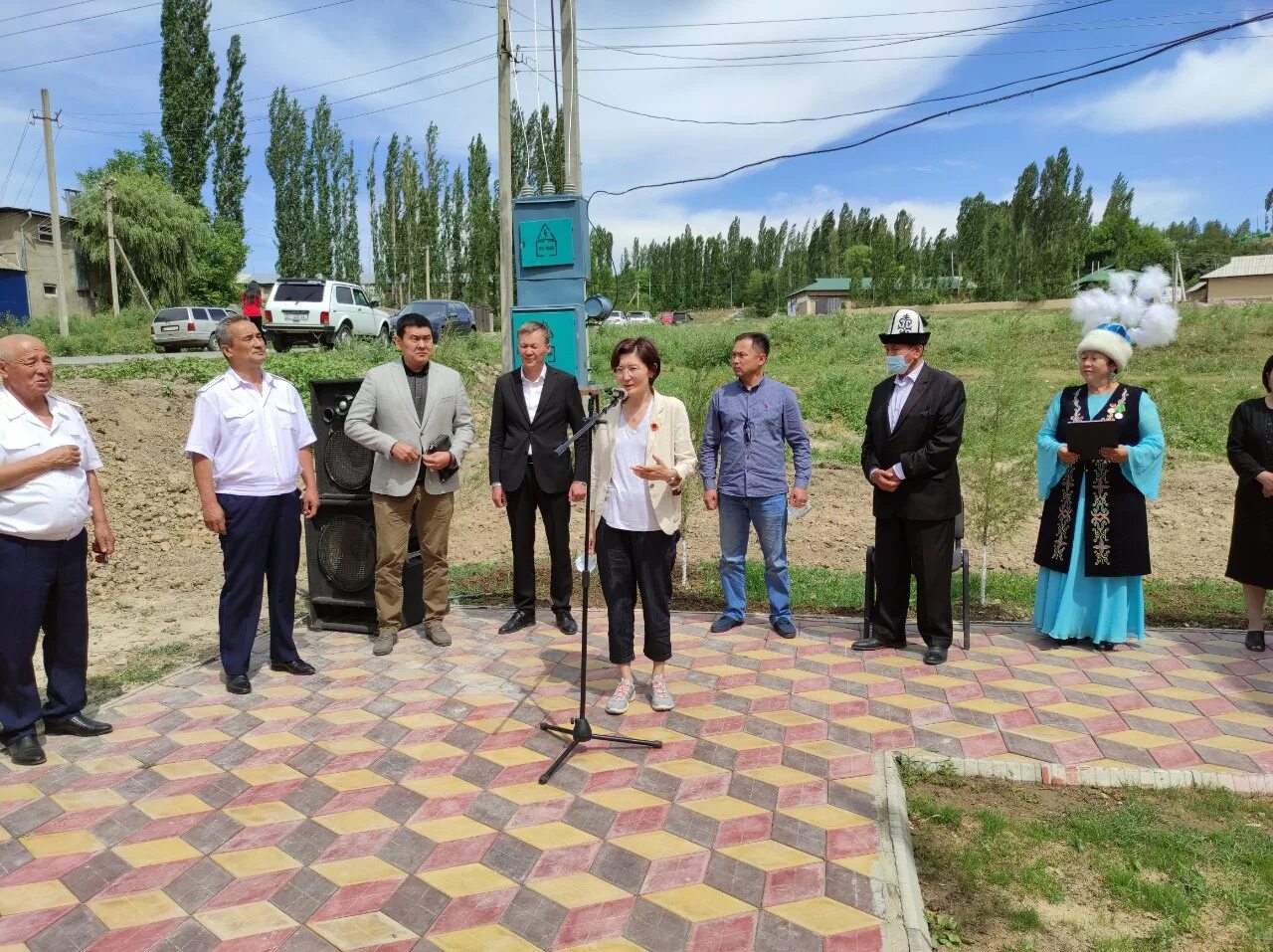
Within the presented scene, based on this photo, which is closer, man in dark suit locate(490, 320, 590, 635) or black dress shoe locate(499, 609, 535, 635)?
man in dark suit locate(490, 320, 590, 635)

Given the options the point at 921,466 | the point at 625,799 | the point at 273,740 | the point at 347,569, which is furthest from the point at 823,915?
the point at 347,569

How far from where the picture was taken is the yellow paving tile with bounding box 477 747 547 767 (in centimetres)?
354

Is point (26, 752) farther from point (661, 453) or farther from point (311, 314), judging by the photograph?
point (311, 314)

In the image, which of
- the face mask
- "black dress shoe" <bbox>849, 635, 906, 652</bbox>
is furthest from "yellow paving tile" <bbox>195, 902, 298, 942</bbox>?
the face mask

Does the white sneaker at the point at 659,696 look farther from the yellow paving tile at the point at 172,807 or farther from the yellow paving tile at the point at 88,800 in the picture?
the yellow paving tile at the point at 88,800

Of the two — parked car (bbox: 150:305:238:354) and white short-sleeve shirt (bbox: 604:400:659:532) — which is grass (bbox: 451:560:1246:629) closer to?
white short-sleeve shirt (bbox: 604:400:659:532)

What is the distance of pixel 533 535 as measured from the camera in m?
5.38

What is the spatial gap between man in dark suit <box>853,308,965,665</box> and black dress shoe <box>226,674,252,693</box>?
3.51 meters

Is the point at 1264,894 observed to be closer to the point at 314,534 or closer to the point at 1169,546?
the point at 314,534

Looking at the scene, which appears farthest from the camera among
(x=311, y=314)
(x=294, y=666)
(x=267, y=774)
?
(x=311, y=314)

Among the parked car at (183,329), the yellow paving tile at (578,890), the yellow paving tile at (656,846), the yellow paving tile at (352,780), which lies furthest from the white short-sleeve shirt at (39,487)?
the parked car at (183,329)

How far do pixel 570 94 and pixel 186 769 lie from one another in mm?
8371

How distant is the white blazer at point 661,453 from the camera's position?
390cm

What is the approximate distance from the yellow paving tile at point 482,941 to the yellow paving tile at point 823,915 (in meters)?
0.75
